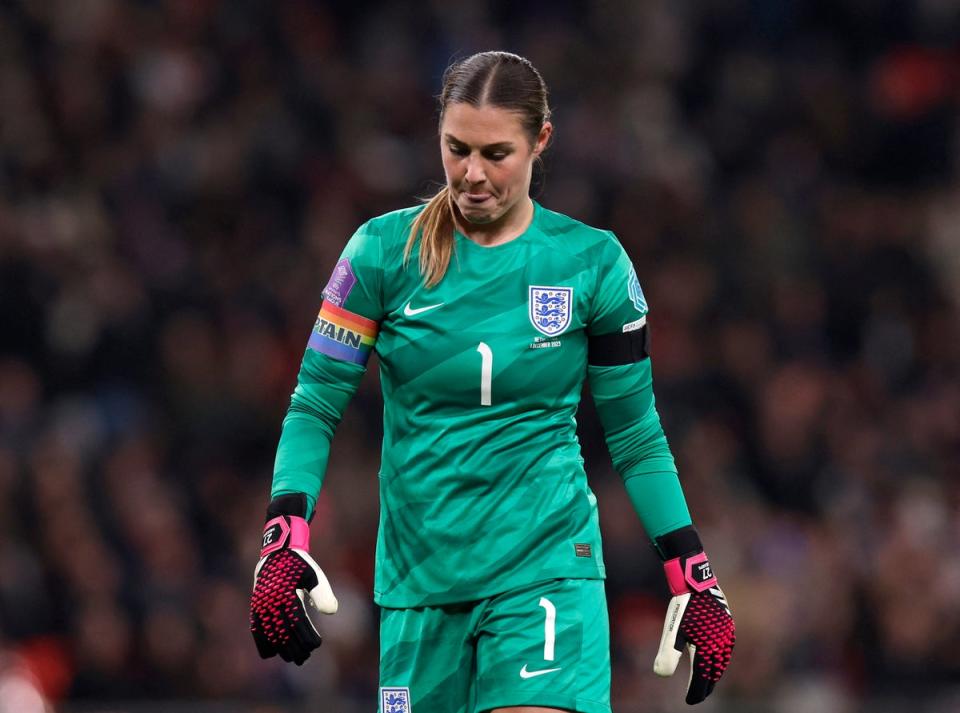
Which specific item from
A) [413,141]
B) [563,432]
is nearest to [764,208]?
[413,141]

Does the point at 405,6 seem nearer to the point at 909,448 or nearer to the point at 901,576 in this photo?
the point at 909,448

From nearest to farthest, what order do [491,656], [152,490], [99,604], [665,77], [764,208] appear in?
[491,656] → [99,604] → [152,490] → [764,208] → [665,77]

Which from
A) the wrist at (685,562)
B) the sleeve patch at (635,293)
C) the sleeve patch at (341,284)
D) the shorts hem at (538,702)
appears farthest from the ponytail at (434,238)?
the shorts hem at (538,702)

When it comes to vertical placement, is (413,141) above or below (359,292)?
above

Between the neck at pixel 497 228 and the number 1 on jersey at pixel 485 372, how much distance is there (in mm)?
292

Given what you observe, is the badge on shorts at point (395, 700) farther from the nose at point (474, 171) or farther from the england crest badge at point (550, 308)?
the nose at point (474, 171)

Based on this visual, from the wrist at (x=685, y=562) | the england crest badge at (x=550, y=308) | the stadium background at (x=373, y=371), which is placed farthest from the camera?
the stadium background at (x=373, y=371)

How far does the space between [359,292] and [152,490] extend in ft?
17.2

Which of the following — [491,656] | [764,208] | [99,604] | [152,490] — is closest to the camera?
[491,656]

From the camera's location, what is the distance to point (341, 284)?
13.9 feet

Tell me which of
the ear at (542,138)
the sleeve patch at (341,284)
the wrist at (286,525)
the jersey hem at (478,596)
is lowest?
the jersey hem at (478,596)

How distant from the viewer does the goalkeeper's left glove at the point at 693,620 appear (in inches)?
165

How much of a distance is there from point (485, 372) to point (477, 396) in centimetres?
6

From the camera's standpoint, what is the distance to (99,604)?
8.64m
